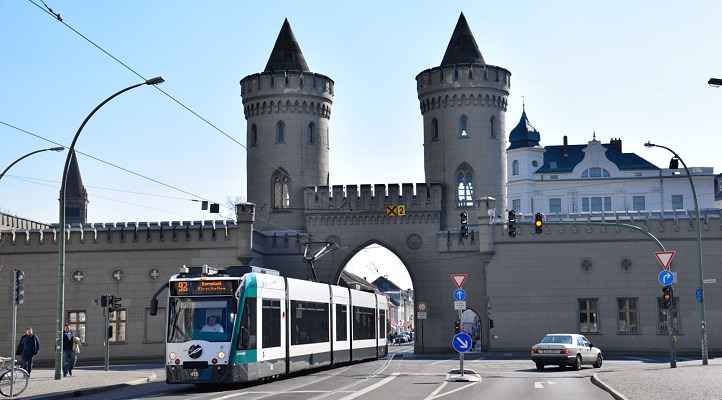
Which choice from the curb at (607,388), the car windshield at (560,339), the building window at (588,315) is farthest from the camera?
the building window at (588,315)

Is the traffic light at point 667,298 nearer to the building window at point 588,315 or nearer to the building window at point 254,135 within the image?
the building window at point 588,315

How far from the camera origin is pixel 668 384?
2433cm

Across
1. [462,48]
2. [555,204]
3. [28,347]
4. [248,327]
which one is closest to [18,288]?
[248,327]

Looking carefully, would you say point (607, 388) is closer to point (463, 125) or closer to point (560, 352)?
point (560, 352)

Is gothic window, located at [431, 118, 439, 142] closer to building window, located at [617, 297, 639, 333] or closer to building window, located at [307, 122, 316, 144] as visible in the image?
building window, located at [307, 122, 316, 144]

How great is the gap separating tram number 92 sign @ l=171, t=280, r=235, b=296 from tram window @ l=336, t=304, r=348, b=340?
1044cm

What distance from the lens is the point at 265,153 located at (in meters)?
64.1

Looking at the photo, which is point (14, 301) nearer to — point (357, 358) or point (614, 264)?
point (357, 358)

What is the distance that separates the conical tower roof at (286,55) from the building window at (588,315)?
22.5 meters

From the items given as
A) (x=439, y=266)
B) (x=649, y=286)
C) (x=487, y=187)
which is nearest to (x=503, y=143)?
(x=487, y=187)

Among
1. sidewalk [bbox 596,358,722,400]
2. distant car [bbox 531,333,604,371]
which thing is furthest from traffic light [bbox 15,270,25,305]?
distant car [bbox 531,333,604,371]

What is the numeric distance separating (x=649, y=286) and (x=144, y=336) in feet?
86.0

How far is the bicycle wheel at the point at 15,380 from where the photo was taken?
75.2 ft

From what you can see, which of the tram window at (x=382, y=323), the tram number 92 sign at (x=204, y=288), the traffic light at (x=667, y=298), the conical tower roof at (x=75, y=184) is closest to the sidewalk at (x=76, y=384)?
the tram number 92 sign at (x=204, y=288)
